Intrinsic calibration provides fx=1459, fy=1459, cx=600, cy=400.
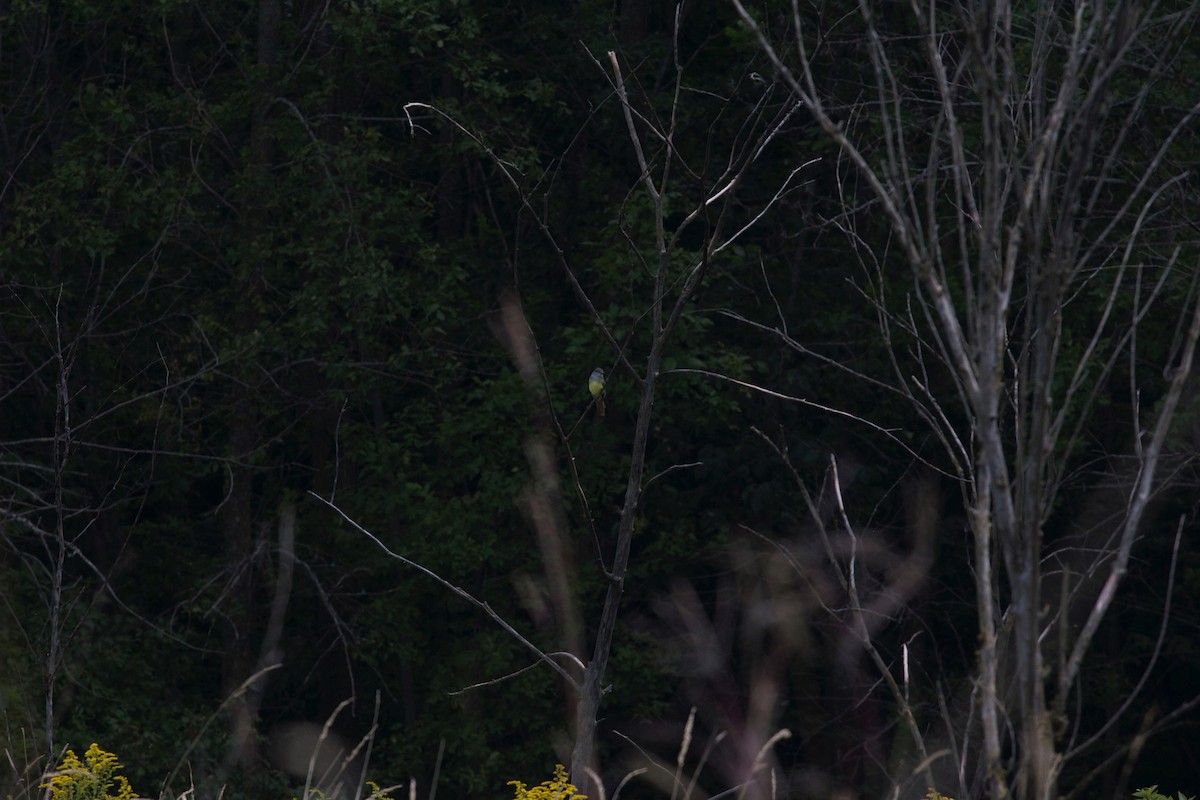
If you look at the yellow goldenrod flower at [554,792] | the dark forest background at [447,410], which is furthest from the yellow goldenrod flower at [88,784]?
the dark forest background at [447,410]

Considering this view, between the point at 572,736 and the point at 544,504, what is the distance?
1618 millimetres

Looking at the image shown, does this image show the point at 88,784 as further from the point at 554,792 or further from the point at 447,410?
the point at 447,410

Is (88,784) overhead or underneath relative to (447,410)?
overhead

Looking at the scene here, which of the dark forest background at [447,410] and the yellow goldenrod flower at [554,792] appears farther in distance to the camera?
the dark forest background at [447,410]

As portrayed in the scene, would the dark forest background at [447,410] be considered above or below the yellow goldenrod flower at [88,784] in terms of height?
below

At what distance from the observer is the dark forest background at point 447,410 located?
9781 millimetres

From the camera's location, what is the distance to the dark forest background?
32.1ft

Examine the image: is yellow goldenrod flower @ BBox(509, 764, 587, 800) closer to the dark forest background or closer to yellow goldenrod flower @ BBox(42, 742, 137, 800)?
yellow goldenrod flower @ BBox(42, 742, 137, 800)

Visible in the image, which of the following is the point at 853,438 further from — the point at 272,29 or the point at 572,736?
the point at 272,29

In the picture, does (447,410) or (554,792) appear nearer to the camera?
(554,792)

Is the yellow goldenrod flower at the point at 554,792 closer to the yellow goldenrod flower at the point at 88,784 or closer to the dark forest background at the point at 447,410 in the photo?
the yellow goldenrod flower at the point at 88,784

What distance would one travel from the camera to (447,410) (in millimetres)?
10508

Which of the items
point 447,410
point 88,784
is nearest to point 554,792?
point 88,784

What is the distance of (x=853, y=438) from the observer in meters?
11.0
